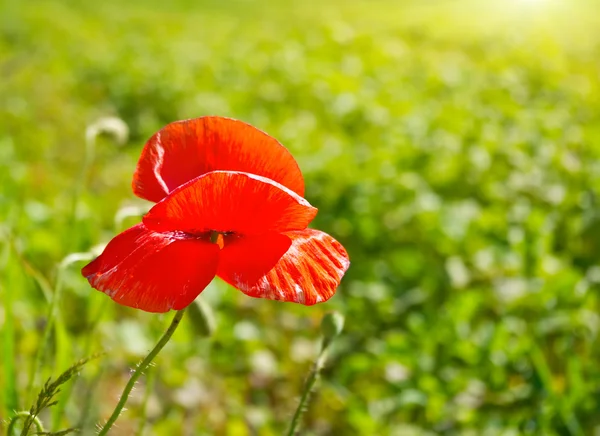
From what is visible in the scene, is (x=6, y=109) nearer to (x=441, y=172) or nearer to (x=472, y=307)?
(x=441, y=172)

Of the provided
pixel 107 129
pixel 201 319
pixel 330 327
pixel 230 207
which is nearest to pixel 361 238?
pixel 107 129

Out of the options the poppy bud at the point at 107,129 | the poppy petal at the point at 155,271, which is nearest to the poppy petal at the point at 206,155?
the poppy petal at the point at 155,271

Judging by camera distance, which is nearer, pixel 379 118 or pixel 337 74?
pixel 379 118

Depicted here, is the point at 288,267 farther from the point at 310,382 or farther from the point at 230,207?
the point at 310,382

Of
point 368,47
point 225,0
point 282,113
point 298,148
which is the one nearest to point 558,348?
point 298,148

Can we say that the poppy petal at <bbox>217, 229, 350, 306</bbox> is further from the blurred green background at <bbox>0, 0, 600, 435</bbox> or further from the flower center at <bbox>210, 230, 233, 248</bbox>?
the blurred green background at <bbox>0, 0, 600, 435</bbox>

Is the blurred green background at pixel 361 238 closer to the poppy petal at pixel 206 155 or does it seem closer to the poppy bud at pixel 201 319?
the poppy bud at pixel 201 319
